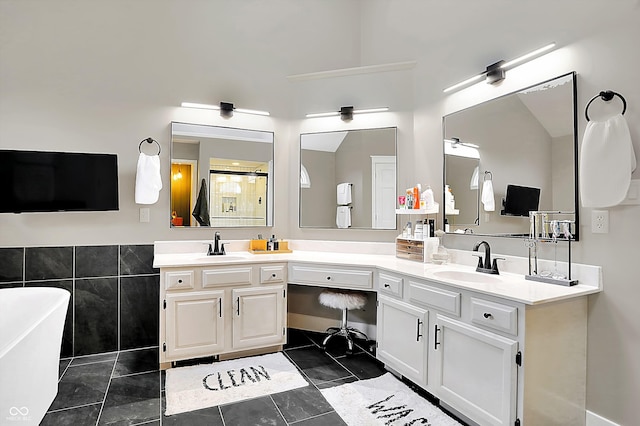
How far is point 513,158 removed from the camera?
2.47 metres

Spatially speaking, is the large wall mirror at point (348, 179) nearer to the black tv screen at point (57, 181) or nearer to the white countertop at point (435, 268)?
the white countertop at point (435, 268)

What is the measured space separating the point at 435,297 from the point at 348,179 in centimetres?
160

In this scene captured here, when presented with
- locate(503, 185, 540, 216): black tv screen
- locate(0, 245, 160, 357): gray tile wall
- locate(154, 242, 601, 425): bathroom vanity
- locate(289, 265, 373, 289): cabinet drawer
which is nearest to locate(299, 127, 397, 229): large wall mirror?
locate(154, 242, 601, 425): bathroom vanity

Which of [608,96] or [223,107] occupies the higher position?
[223,107]

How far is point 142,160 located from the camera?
10.2 ft

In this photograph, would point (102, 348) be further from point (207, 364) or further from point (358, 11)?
point (358, 11)

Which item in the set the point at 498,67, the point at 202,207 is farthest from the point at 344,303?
the point at 498,67

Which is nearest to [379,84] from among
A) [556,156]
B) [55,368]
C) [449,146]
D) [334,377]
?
[449,146]

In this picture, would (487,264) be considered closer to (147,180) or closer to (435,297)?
(435,297)

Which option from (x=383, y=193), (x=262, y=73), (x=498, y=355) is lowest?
(x=498, y=355)

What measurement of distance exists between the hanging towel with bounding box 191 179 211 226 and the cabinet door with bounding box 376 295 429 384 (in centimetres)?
181

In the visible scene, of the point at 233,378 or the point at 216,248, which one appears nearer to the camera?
the point at 233,378

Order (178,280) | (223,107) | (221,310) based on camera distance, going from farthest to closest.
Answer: (223,107)
(221,310)
(178,280)

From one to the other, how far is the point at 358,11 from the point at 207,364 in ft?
12.8
